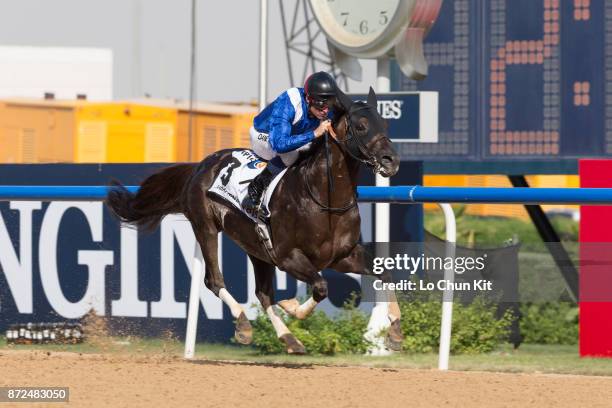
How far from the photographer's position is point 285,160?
7328 millimetres

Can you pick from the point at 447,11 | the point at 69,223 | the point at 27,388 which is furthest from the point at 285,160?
the point at 447,11

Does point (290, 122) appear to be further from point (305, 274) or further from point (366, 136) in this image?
point (305, 274)

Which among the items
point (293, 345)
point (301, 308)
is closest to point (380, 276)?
point (301, 308)

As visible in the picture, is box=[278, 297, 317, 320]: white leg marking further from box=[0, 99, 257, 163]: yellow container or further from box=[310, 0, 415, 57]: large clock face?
box=[0, 99, 257, 163]: yellow container

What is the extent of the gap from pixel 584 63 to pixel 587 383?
4.66 metres

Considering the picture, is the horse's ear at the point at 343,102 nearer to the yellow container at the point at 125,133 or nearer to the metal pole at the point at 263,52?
the metal pole at the point at 263,52

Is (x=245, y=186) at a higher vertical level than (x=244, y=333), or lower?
higher

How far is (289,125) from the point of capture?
23.3ft

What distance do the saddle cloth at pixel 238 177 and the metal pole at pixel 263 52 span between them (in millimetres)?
4269

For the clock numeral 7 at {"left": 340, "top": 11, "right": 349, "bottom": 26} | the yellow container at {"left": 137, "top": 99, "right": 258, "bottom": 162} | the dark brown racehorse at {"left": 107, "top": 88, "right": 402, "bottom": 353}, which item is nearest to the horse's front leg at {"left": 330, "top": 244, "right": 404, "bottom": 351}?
the dark brown racehorse at {"left": 107, "top": 88, "right": 402, "bottom": 353}

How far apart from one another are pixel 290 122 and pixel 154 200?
159cm

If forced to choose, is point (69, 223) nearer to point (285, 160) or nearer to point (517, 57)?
point (285, 160)

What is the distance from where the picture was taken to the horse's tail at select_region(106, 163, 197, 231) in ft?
27.5
